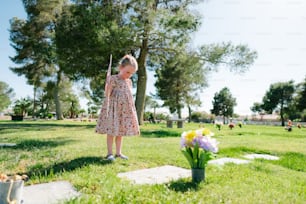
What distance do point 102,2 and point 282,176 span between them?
12.9 m

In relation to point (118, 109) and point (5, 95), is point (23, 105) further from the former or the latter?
point (118, 109)

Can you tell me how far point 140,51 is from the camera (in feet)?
50.1

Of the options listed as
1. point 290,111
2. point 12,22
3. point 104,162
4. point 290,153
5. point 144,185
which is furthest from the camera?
point 290,111

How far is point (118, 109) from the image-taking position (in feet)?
13.0

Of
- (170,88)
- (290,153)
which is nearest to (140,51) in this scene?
(290,153)

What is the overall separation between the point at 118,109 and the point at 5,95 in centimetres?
6243

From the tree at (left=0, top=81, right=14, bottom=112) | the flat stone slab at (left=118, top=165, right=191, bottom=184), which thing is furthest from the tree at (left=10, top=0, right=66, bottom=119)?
the tree at (left=0, top=81, right=14, bottom=112)

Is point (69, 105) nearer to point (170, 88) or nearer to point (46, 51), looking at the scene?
point (170, 88)

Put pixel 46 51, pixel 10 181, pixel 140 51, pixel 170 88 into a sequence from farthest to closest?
1. pixel 170 88
2. pixel 46 51
3. pixel 140 51
4. pixel 10 181

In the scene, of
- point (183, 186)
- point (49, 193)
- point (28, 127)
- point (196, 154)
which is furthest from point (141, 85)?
point (49, 193)

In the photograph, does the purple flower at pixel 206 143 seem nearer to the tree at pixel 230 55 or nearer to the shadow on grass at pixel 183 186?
the shadow on grass at pixel 183 186

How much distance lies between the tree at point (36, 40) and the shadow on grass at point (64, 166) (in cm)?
1875

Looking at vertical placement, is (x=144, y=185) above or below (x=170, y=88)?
below

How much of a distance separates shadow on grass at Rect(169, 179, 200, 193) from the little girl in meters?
1.43
